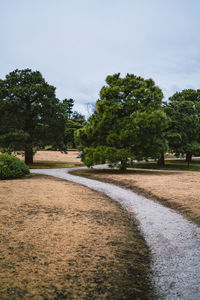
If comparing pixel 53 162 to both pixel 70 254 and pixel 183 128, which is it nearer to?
pixel 183 128

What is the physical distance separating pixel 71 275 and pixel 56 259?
75cm

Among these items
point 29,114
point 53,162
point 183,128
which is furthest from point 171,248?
point 53,162

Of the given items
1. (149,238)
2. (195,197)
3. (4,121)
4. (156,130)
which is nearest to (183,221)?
(149,238)

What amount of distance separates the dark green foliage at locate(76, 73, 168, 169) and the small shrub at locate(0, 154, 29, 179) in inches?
246

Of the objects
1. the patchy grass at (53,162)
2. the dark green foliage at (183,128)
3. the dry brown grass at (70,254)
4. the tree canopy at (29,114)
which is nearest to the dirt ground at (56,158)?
the patchy grass at (53,162)

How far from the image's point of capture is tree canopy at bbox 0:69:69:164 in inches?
1113

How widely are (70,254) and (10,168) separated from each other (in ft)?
45.9

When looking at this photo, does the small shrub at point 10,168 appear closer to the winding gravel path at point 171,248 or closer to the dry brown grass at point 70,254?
the dry brown grass at point 70,254

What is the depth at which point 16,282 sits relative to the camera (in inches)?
169

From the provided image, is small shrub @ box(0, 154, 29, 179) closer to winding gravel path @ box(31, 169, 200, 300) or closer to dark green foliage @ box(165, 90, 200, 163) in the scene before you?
winding gravel path @ box(31, 169, 200, 300)

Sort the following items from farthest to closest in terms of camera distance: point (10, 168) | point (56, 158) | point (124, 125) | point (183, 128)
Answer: point (56, 158) < point (183, 128) < point (124, 125) < point (10, 168)

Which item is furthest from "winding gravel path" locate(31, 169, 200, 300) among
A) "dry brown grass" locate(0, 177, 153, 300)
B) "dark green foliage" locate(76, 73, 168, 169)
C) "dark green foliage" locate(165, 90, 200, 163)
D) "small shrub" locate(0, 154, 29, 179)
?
"dark green foliage" locate(165, 90, 200, 163)

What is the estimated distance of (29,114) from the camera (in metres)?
30.1

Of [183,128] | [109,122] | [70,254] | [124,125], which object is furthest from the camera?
[183,128]
